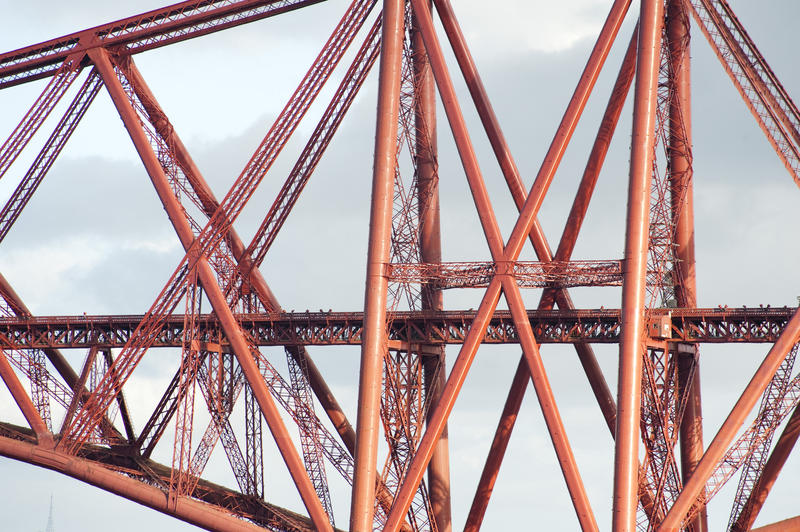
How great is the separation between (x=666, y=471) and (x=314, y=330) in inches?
706

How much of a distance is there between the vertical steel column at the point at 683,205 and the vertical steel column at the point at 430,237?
34.7 feet

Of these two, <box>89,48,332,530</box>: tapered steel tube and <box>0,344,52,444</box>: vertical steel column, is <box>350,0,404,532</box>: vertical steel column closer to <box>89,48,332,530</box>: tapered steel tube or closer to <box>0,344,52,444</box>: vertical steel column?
<box>89,48,332,530</box>: tapered steel tube

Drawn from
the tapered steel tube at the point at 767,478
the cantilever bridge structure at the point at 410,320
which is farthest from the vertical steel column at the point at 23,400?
the tapered steel tube at the point at 767,478

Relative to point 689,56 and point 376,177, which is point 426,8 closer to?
point 376,177

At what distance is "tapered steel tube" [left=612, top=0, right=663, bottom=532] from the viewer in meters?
56.1

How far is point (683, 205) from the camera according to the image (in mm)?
65250

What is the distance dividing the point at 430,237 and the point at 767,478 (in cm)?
1874

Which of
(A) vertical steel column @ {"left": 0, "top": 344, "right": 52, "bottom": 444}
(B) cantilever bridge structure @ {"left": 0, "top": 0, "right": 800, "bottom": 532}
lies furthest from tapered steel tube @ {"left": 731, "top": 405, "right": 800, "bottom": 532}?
(A) vertical steel column @ {"left": 0, "top": 344, "right": 52, "bottom": 444}

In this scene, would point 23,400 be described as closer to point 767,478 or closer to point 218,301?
point 218,301

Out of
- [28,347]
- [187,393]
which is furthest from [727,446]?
[28,347]

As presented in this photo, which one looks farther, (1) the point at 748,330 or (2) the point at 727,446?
(1) the point at 748,330

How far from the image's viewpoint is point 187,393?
69.9 metres

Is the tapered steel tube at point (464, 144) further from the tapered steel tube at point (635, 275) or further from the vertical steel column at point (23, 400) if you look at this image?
the vertical steel column at point (23, 400)

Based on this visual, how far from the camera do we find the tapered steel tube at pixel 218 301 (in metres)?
65.0
